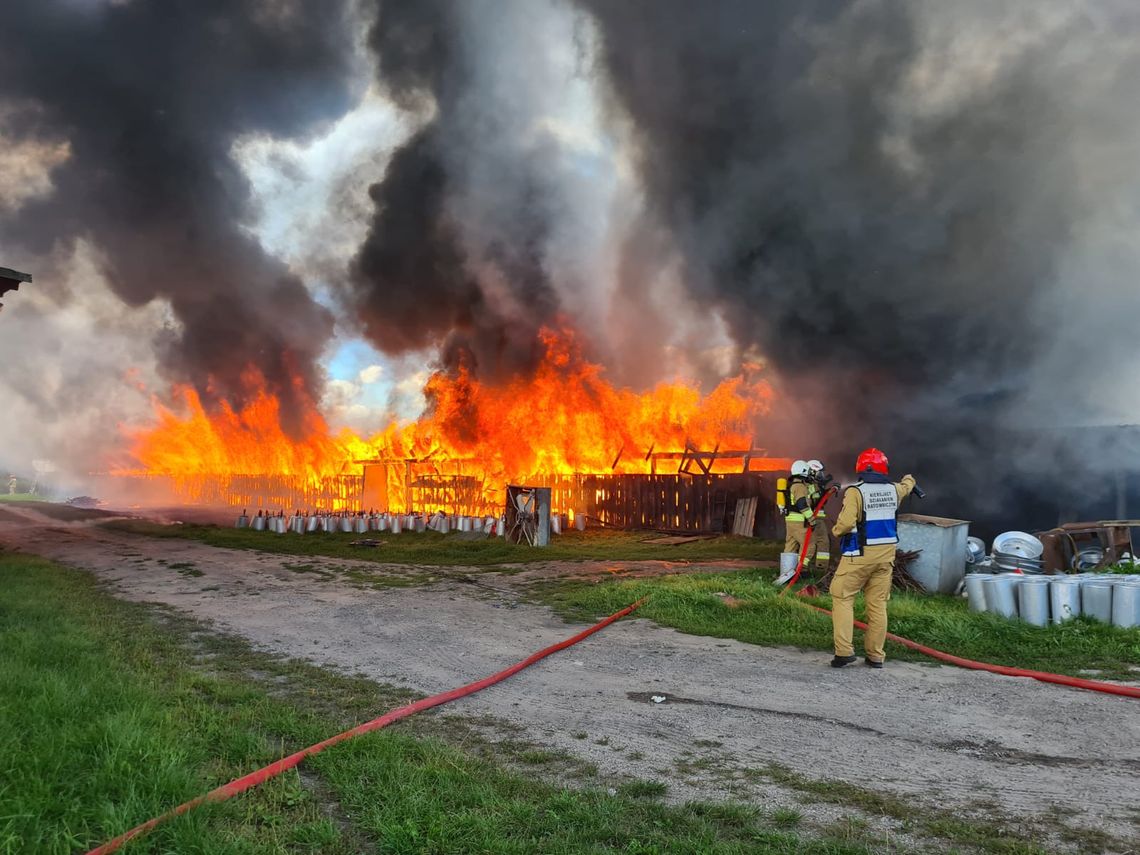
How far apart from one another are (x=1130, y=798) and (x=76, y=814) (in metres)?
5.37

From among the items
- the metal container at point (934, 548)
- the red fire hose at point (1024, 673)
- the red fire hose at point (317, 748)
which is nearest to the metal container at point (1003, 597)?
the red fire hose at point (1024, 673)

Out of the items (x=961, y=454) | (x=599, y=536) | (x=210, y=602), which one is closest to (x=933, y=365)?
(x=961, y=454)

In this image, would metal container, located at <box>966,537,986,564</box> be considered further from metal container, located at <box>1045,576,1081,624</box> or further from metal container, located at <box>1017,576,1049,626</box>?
metal container, located at <box>1045,576,1081,624</box>

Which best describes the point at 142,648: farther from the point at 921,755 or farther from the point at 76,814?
the point at 921,755

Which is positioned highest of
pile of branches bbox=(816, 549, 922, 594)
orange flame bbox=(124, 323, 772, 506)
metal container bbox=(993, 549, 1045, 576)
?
orange flame bbox=(124, 323, 772, 506)

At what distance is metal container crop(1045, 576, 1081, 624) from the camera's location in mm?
8047

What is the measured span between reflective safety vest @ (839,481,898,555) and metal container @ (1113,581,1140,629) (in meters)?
3.06

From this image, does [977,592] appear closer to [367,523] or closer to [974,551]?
[974,551]

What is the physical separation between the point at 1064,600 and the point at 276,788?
8.49m

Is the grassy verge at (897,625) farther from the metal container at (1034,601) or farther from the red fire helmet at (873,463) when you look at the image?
the red fire helmet at (873,463)

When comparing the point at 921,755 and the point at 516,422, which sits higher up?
the point at 516,422

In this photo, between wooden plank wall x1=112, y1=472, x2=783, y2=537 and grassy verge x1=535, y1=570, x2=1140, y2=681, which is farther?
wooden plank wall x1=112, y1=472, x2=783, y2=537

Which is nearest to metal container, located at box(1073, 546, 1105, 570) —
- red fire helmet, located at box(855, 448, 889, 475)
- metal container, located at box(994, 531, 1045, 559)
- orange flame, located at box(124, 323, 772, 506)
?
metal container, located at box(994, 531, 1045, 559)

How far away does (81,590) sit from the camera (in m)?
10.5
